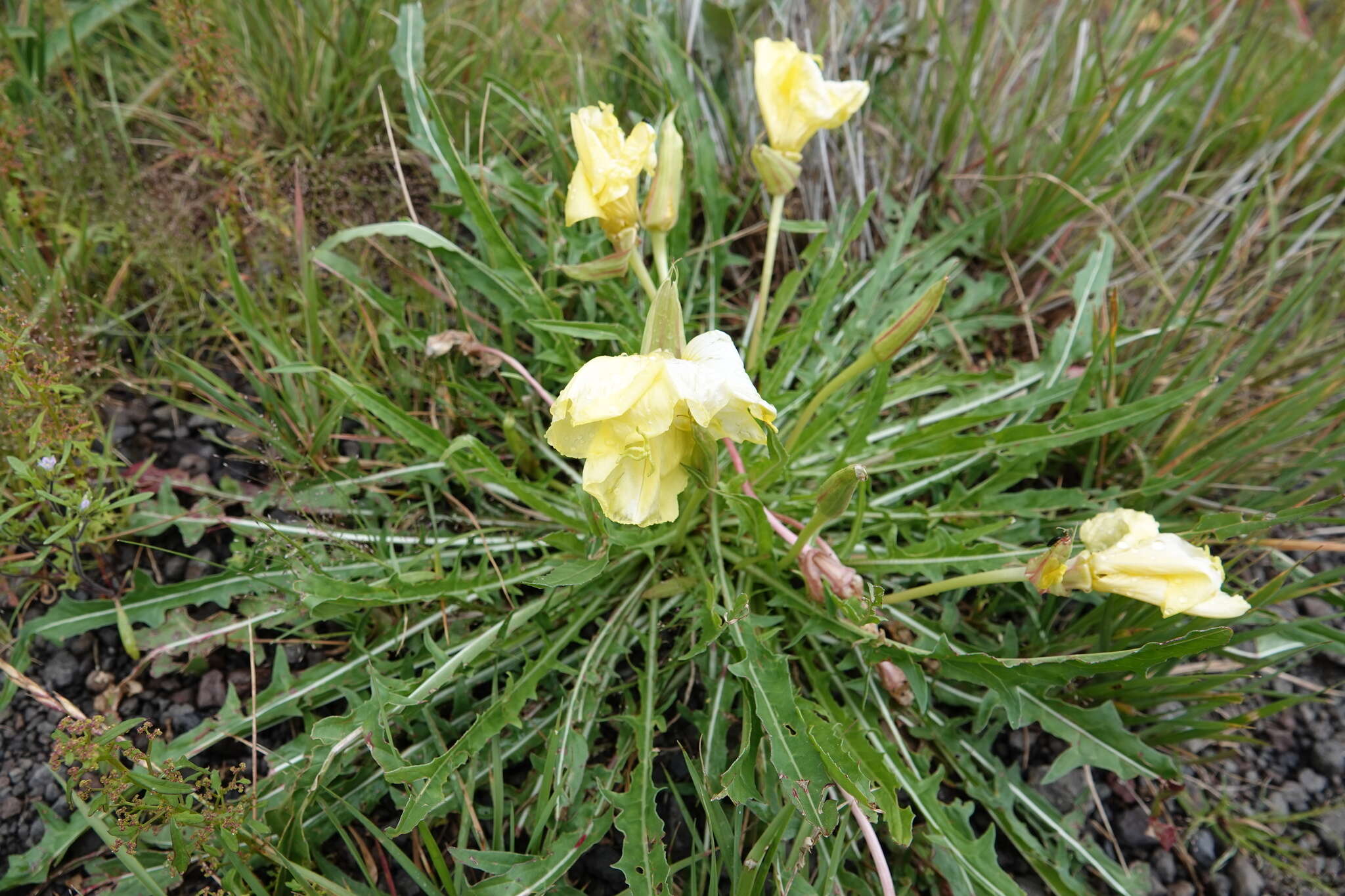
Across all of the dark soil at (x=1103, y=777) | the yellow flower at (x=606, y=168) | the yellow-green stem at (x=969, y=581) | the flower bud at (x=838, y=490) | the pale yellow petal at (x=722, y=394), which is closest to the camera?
the pale yellow petal at (x=722, y=394)

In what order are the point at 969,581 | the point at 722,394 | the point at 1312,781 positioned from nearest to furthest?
the point at 722,394 < the point at 969,581 < the point at 1312,781

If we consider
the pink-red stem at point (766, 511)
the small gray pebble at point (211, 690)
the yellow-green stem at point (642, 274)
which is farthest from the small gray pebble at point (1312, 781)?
the small gray pebble at point (211, 690)

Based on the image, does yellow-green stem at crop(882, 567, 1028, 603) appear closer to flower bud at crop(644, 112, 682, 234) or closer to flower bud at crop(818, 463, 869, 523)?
flower bud at crop(818, 463, 869, 523)

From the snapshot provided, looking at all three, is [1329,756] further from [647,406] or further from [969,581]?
[647,406]

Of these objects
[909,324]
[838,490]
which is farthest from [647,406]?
[909,324]

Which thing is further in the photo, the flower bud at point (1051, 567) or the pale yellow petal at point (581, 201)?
the pale yellow petal at point (581, 201)

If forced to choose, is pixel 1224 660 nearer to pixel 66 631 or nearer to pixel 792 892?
pixel 792 892

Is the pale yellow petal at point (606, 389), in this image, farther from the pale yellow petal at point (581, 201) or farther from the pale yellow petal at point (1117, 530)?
the pale yellow petal at point (1117, 530)
